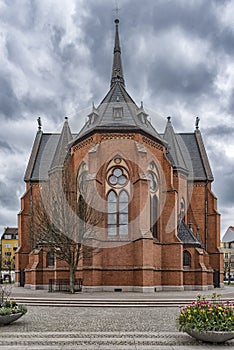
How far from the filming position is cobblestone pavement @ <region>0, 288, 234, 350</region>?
1249 centimetres

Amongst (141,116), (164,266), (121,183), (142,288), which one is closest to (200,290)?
(164,266)

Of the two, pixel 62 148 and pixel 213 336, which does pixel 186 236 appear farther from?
pixel 213 336

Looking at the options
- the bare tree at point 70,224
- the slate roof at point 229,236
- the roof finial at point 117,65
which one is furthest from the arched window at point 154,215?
the slate roof at point 229,236

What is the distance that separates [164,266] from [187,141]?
816 inches

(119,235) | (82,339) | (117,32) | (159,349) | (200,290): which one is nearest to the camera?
(159,349)

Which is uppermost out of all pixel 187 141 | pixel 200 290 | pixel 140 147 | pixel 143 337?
pixel 187 141

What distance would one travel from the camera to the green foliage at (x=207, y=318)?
41.3 ft

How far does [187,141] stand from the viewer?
54719mm

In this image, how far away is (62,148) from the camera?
4769cm

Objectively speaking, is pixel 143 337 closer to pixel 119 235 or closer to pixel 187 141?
pixel 119 235

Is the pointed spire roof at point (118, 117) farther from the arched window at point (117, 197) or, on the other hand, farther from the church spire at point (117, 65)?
the arched window at point (117, 197)

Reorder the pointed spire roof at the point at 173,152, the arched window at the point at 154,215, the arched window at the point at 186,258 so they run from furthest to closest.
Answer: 1. the pointed spire roof at the point at 173,152
2. the arched window at the point at 186,258
3. the arched window at the point at 154,215

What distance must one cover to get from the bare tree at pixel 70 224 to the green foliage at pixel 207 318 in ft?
68.4

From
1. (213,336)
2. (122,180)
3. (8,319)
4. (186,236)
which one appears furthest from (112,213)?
(213,336)
